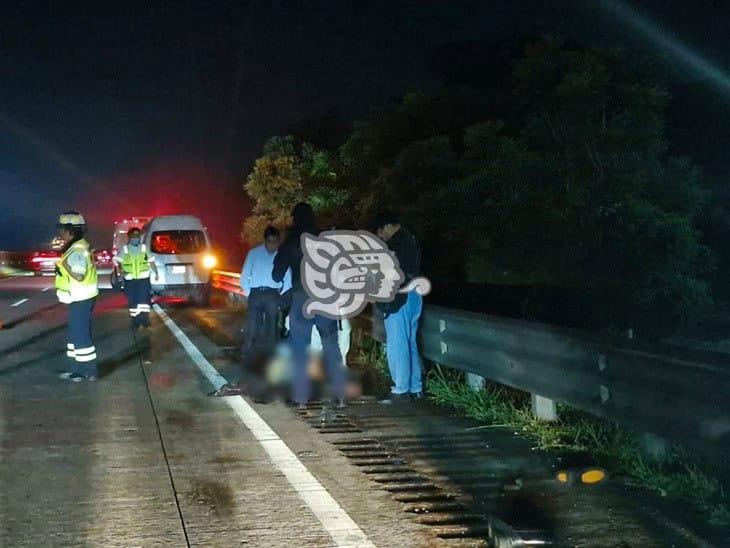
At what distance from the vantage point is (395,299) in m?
9.76

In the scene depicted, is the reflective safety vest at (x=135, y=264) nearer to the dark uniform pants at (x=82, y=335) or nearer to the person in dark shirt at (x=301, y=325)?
the dark uniform pants at (x=82, y=335)

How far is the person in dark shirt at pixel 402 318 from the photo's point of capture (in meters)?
9.73

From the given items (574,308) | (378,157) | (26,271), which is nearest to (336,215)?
(378,157)

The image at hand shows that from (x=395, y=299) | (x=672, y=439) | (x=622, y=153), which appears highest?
(x=622, y=153)

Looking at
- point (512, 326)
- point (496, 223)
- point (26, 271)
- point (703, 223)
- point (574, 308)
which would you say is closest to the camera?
point (512, 326)

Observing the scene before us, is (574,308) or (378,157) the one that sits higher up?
(378,157)

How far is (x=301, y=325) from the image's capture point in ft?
32.2

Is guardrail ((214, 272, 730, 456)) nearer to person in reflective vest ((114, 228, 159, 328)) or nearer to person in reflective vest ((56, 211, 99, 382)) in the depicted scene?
person in reflective vest ((56, 211, 99, 382))

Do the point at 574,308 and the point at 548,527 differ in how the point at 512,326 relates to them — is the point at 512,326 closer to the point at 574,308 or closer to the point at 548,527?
the point at 548,527

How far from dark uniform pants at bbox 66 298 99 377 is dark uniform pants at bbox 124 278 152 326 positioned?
263 inches

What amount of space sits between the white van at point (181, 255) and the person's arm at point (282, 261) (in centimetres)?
1491

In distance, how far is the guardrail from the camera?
576 cm

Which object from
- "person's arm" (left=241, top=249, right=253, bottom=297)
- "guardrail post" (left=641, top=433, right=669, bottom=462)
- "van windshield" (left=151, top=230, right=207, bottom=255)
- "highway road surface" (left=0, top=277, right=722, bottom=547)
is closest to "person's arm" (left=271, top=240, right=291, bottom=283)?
"highway road surface" (left=0, top=277, right=722, bottom=547)

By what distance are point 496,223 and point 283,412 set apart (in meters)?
15.2
